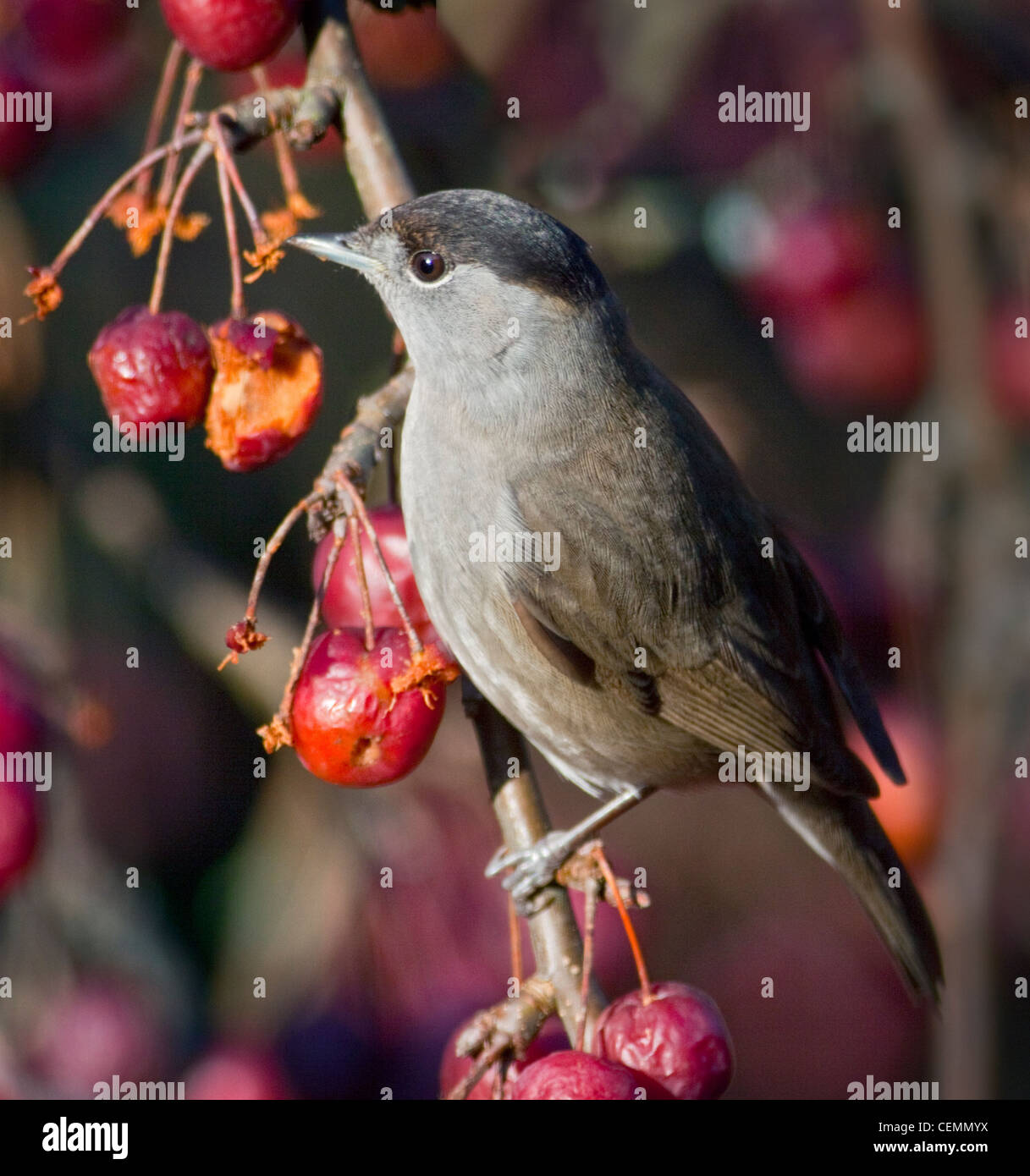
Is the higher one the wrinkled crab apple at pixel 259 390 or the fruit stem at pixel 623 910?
the wrinkled crab apple at pixel 259 390

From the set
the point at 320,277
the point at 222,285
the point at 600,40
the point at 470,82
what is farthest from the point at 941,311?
the point at 222,285

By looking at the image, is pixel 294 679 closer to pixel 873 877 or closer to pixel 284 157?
pixel 284 157

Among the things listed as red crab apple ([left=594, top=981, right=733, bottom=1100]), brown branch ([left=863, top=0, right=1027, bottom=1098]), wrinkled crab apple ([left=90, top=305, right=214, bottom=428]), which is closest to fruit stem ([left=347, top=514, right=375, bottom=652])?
wrinkled crab apple ([left=90, top=305, right=214, bottom=428])

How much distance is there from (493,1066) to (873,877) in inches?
54.8

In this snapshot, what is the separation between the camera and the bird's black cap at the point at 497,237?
2785 millimetres

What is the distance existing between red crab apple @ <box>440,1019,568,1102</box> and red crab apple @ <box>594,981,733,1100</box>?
0.55 ft

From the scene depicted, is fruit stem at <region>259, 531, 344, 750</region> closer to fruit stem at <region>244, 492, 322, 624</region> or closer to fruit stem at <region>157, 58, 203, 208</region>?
fruit stem at <region>244, 492, 322, 624</region>

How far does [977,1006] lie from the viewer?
3910 mm

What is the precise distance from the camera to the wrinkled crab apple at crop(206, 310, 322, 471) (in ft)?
7.92

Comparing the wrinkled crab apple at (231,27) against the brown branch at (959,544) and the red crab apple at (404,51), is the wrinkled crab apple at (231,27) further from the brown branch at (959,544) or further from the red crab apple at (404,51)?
the brown branch at (959,544)

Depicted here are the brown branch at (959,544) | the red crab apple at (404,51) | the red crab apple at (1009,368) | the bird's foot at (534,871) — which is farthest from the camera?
the red crab apple at (1009,368)

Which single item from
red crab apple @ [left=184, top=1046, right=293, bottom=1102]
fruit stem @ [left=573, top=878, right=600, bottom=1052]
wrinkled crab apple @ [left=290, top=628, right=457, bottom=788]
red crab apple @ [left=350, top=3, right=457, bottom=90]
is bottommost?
red crab apple @ [left=184, top=1046, right=293, bottom=1102]

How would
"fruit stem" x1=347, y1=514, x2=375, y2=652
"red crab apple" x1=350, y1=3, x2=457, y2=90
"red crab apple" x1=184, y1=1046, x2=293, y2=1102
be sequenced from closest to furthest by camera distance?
1. "fruit stem" x1=347, y1=514, x2=375, y2=652
2. "red crab apple" x1=184, y1=1046, x2=293, y2=1102
3. "red crab apple" x1=350, y1=3, x2=457, y2=90

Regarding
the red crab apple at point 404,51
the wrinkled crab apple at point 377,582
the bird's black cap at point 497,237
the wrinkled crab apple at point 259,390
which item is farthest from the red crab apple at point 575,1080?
the red crab apple at point 404,51
